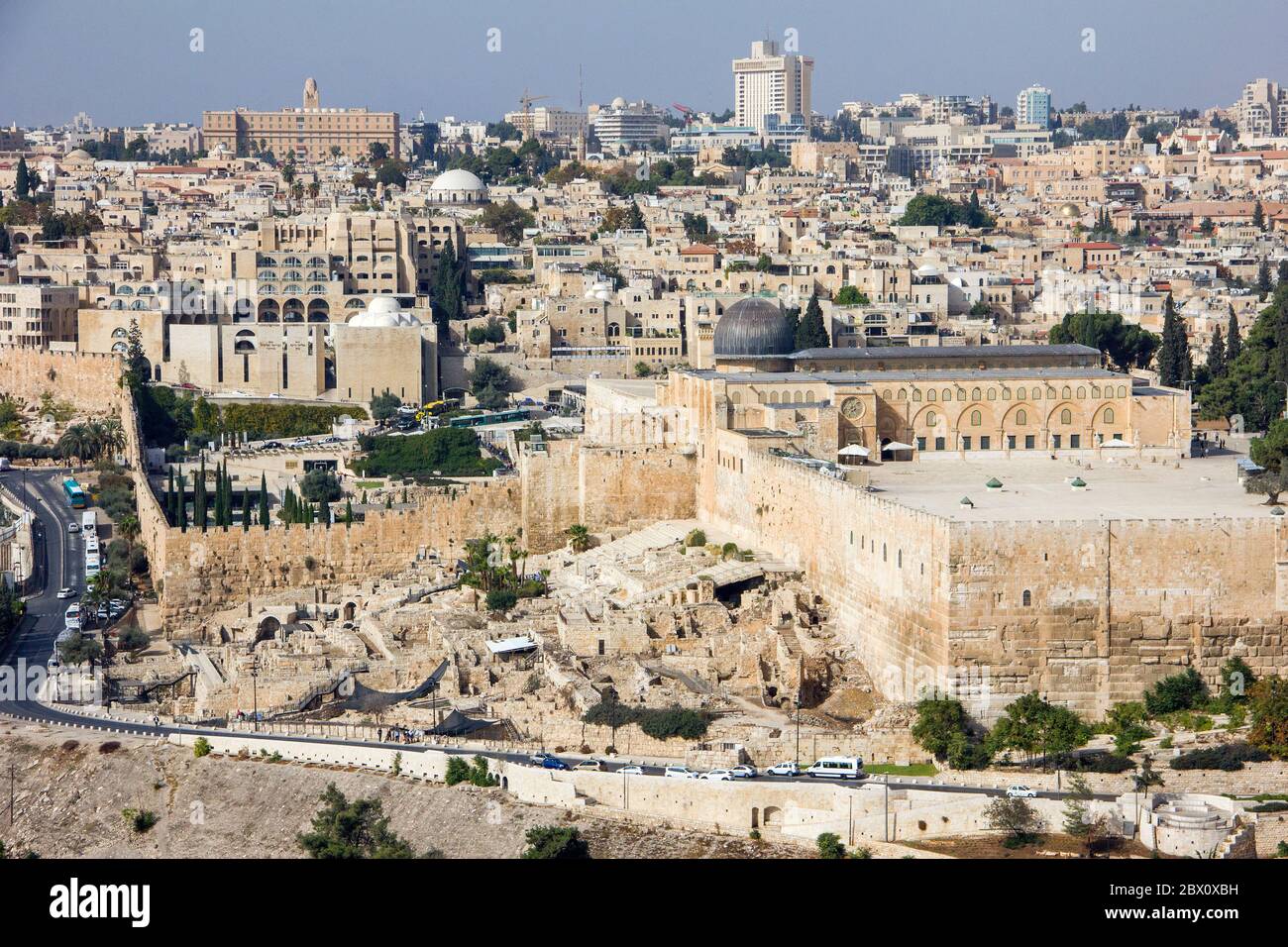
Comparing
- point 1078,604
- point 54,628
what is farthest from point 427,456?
point 1078,604

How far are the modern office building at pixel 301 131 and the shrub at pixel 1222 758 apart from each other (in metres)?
132

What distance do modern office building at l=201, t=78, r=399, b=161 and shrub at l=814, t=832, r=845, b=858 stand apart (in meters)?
133

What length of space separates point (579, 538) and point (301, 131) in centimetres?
12174

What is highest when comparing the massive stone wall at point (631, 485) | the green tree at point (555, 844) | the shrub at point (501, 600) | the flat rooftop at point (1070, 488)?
the flat rooftop at point (1070, 488)

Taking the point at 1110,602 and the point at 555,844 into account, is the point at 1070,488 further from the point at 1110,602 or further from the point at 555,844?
Answer: the point at 555,844

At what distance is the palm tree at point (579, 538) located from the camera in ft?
142

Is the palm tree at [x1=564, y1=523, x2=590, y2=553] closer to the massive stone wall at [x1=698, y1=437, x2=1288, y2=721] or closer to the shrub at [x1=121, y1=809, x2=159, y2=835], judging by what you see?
the massive stone wall at [x1=698, y1=437, x2=1288, y2=721]

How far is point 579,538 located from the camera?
142 feet

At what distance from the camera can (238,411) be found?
214ft

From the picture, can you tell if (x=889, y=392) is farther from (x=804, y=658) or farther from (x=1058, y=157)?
(x=1058, y=157)

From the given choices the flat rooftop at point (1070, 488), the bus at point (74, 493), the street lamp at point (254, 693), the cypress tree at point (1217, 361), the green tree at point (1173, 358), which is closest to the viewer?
the flat rooftop at point (1070, 488)

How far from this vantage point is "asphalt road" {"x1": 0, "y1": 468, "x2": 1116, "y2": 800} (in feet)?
101

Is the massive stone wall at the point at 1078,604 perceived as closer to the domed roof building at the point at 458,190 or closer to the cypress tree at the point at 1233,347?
the cypress tree at the point at 1233,347

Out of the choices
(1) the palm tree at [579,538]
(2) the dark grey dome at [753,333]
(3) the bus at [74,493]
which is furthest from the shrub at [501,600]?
(3) the bus at [74,493]
